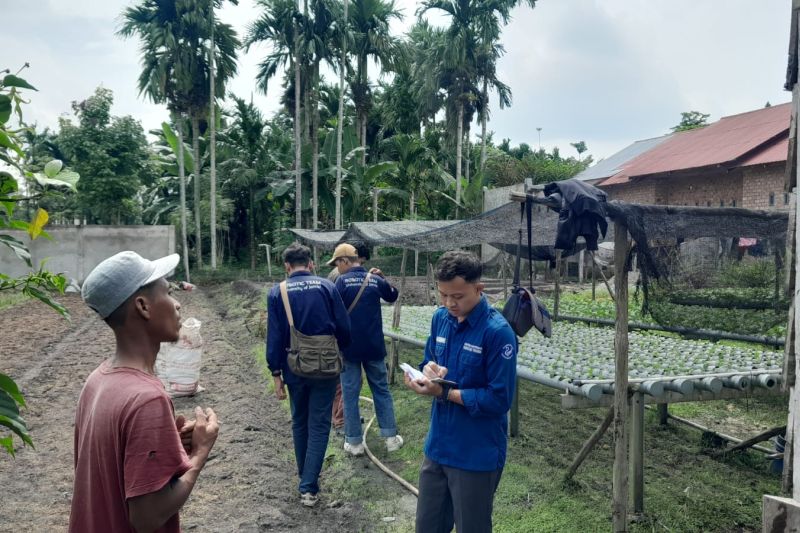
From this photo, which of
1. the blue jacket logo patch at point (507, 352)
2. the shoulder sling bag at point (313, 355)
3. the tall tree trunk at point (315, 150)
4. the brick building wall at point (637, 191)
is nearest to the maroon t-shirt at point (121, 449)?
the blue jacket logo patch at point (507, 352)

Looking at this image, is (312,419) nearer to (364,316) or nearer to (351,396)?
(351,396)

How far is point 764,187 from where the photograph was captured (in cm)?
1722

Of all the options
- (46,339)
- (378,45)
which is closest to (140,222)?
(378,45)

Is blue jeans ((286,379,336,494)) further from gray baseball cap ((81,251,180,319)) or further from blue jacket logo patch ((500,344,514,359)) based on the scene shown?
gray baseball cap ((81,251,180,319))

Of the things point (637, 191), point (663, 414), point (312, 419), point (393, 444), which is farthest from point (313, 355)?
point (637, 191)

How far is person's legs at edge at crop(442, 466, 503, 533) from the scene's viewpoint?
2.73m

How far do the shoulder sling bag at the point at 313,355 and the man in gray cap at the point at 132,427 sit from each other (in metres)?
2.49

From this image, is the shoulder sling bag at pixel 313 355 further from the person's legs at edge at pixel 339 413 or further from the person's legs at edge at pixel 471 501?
the person's legs at edge at pixel 471 501

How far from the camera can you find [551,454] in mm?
5465

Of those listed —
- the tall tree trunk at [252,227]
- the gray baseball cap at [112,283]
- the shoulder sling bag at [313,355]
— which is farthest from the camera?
the tall tree trunk at [252,227]

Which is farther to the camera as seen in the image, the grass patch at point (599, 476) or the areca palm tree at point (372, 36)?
the areca palm tree at point (372, 36)

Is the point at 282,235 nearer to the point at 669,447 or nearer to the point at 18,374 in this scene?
the point at 18,374

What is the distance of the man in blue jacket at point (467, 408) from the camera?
8.98ft

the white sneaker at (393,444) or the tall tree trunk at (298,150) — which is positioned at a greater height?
the tall tree trunk at (298,150)
